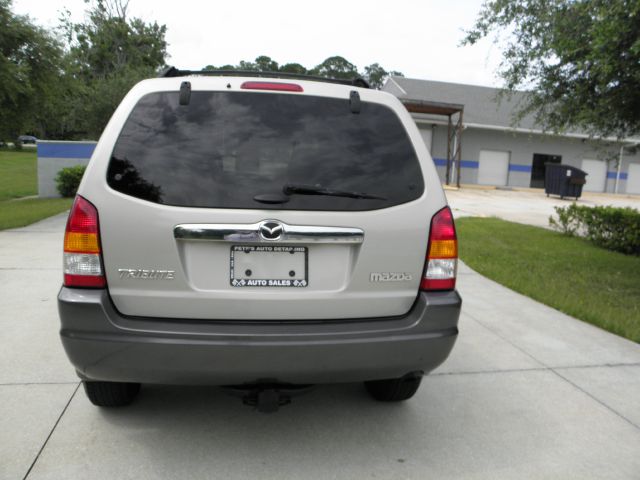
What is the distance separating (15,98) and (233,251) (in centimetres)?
1186

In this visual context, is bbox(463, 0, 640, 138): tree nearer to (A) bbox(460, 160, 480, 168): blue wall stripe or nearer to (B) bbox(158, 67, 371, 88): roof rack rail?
(B) bbox(158, 67, 371, 88): roof rack rail

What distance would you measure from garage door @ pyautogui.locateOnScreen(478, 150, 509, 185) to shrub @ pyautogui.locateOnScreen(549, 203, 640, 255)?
796 inches

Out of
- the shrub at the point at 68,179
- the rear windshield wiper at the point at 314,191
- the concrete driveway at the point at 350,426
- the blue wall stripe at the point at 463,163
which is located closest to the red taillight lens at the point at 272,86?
the rear windshield wiper at the point at 314,191

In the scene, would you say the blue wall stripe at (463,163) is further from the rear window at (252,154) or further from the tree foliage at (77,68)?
the rear window at (252,154)

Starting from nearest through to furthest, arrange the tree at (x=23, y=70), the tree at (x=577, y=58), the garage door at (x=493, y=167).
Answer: the tree at (x=577, y=58)
the tree at (x=23, y=70)
the garage door at (x=493, y=167)

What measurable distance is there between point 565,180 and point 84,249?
81.8 feet

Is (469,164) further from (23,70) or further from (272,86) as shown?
(272,86)

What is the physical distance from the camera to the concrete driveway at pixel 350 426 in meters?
2.60

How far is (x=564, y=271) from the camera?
24.5 ft

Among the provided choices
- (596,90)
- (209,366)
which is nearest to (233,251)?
(209,366)

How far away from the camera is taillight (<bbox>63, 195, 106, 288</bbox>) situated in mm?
2334

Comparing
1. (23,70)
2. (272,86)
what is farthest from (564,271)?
(23,70)

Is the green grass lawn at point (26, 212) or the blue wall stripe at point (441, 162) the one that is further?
the blue wall stripe at point (441, 162)

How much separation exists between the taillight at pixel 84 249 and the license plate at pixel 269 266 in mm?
612
